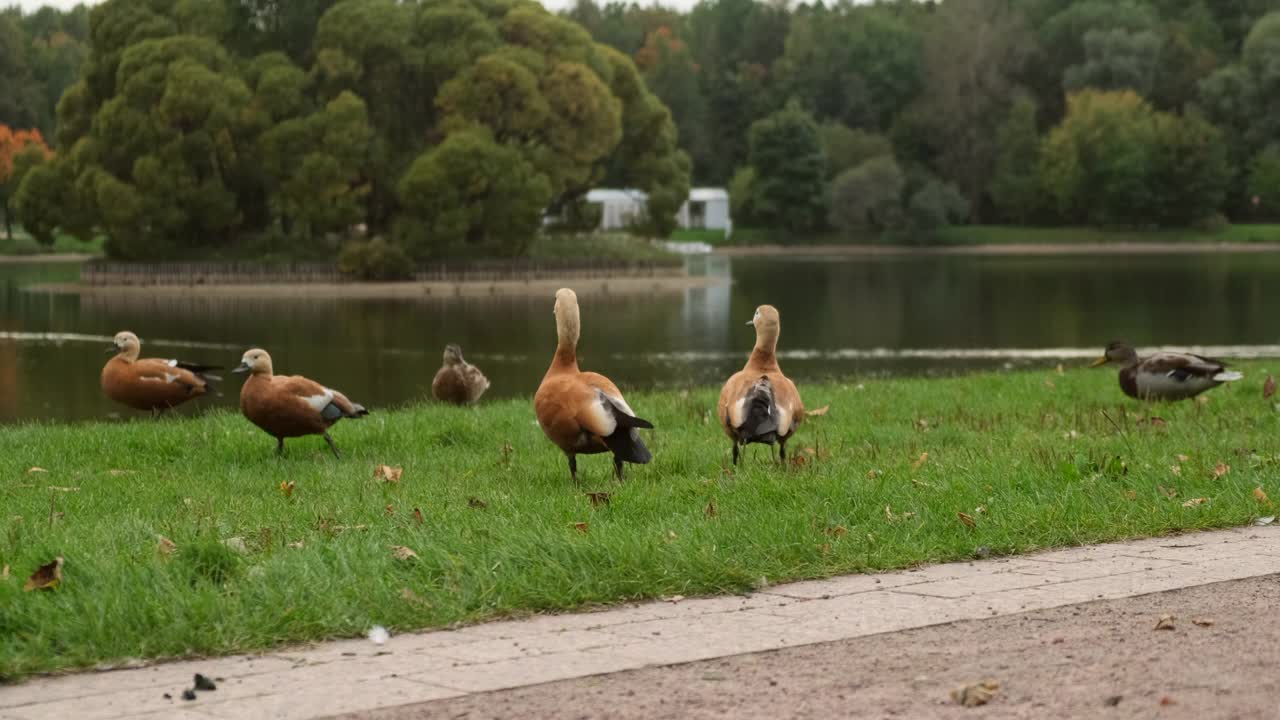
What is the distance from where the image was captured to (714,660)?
5.75 meters

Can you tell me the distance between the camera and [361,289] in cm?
6094

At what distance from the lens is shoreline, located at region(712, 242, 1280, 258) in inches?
3954

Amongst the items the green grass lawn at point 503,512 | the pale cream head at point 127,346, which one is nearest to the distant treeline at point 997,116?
the pale cream head at point 127,346

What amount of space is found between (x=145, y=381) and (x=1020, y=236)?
98.6 m

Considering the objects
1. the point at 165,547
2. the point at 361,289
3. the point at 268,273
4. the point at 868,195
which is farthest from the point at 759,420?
the point at 868,195

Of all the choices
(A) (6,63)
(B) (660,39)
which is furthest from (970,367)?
(B) (660,39)

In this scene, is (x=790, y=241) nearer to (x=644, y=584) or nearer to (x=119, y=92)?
(x=119, y=92)

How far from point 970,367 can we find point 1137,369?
1588 centimetres

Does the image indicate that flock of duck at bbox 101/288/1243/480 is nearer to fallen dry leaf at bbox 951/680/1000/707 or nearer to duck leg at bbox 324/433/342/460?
duck leg at bbox 324/433/342/460

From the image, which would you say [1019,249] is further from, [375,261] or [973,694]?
[973,694]

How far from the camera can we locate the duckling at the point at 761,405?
32.1 feet

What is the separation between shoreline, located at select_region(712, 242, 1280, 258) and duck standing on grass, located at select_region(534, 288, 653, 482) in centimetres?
9272

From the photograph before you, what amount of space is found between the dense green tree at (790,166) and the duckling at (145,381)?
92473 mm

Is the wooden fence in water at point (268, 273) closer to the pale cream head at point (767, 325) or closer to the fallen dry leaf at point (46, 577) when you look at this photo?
the pale cream head at point (767, 325)
